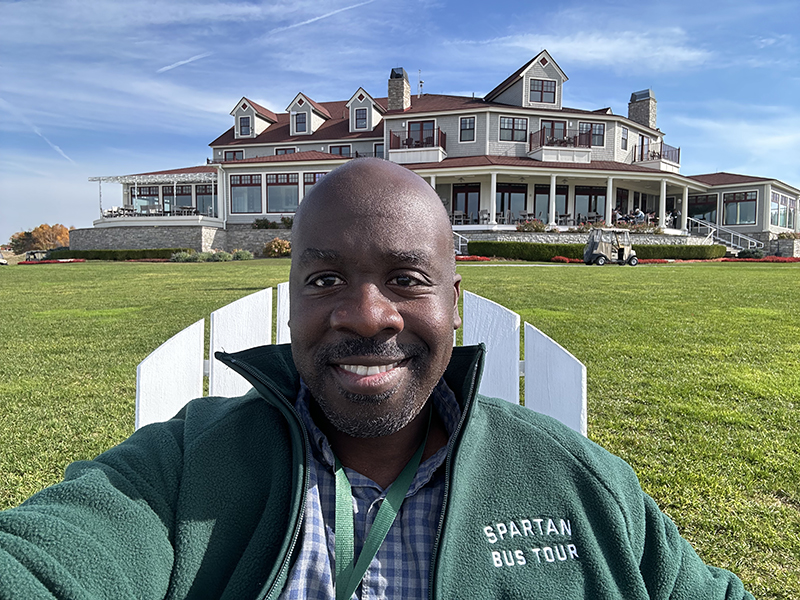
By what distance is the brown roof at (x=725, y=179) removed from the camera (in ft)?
133

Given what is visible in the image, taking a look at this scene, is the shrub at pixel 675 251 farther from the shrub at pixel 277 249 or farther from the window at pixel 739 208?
the shrub at pixel 277 249

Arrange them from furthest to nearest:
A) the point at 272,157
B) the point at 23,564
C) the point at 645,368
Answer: the point at 272,157 → the point at 645,368 → the point at 23,564

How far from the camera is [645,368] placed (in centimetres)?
598

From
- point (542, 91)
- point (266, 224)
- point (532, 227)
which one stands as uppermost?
point (542, 91)

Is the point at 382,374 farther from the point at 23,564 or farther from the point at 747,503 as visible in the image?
the point at 747,503

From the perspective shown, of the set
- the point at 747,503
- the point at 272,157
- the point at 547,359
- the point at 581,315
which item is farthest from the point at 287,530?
the point at 272,157

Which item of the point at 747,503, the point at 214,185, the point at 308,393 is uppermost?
the point at 214,185

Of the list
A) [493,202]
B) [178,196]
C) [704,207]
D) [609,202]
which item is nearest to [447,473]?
[493,202]

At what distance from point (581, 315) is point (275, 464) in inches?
331

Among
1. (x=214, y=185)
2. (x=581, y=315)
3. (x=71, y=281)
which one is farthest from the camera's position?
(x=214, y=185)

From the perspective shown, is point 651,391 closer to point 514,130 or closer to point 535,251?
point 535,251

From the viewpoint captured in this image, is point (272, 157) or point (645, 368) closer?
point (645, 368)

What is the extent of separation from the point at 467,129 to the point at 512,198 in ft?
18.0

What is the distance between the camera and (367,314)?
1438 mm
